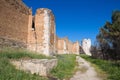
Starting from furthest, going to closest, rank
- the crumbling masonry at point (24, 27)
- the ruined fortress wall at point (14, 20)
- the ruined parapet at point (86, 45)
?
the ruined parapet at point (86, 45)
the crumbling masonry at point (24, 27)
the ruined fortress wall at point (14, 20)

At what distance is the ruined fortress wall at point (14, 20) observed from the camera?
1303 cm

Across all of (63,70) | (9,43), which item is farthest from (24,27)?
(63,70)

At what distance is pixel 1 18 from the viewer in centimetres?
1280

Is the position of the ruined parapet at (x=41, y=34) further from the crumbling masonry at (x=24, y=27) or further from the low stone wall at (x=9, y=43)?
the low stone wall at (x=9, y=43)

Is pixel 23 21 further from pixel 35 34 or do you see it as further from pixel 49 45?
pixel 49 45

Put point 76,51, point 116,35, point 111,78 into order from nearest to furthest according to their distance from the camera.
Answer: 1. point 111,78
2. point 116,35
3. point 76,51

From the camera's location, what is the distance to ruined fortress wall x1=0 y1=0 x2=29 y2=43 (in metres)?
13.0

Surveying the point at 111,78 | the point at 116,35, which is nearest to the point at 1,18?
the point at 111,78

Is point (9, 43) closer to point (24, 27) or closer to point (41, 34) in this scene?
point (24, 27)

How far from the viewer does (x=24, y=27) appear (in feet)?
52.6

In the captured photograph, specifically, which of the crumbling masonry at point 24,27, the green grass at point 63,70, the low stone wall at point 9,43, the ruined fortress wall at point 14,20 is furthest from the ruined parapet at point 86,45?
the low stone wall at point 9,43

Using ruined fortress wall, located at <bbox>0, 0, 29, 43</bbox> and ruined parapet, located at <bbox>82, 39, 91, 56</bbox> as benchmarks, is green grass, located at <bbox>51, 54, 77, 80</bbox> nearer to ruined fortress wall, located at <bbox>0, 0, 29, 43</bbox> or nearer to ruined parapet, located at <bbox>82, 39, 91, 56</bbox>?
ruined fortress wall, located at <bbox>0, 0, 29, 43</bbox>

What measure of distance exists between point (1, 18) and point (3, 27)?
1.97 ft

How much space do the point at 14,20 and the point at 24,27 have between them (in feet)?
5.89
